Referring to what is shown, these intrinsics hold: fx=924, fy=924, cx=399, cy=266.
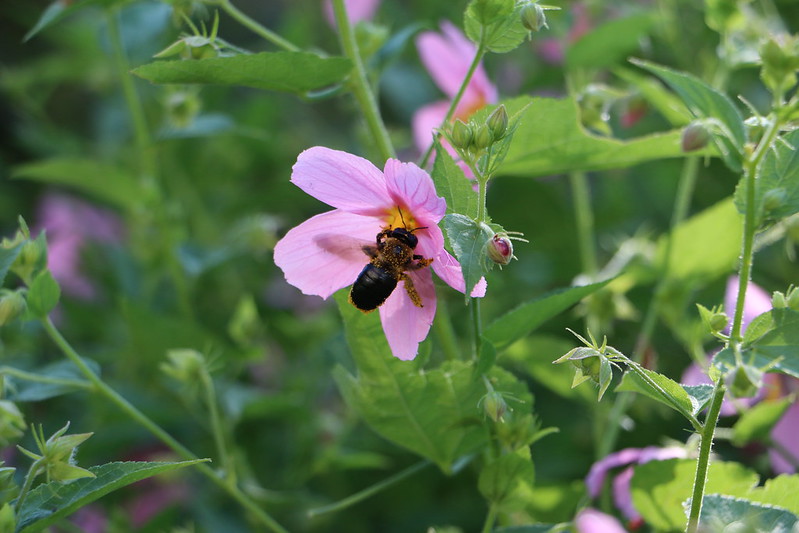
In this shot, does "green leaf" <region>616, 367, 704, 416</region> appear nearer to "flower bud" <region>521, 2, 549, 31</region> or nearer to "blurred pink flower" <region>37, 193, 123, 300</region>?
"flower bud" <region>521, 2, 549, 31</region>

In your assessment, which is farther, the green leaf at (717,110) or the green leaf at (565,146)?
the green leaf at (565,146)

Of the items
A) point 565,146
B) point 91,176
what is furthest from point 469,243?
point 91,176

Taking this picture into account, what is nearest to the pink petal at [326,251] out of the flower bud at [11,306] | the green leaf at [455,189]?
the green leaf at [455,189]

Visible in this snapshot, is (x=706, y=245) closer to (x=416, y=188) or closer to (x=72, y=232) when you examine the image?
(x=416, y=188)

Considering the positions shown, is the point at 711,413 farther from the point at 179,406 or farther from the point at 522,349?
the point at 179,406

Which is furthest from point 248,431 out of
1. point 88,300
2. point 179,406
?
point 88,300

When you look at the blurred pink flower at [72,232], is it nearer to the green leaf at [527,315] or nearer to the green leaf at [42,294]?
the green leaf at [42,294]
